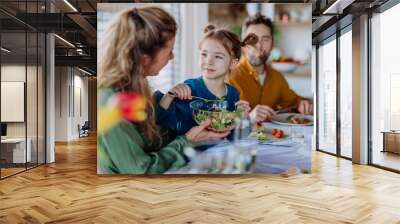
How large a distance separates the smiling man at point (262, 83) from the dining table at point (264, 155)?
29 cm

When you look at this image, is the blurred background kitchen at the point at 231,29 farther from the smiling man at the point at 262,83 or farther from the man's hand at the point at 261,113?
the man's hand at the point at 261,113

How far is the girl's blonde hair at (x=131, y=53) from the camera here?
6.07 m

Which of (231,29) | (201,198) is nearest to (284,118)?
(231,29)

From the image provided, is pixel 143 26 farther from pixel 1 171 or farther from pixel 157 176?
pixel 1 171

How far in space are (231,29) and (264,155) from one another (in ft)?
6.78

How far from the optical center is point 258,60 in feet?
20.9

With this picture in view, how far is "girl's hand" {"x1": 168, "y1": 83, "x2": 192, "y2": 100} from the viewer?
6176 millimetres

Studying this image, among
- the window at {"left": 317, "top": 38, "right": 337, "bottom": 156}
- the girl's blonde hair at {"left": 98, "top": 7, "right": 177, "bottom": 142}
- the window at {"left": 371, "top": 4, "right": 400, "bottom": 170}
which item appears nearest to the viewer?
the girl's blonde hair at {"left": 98, "top": 7, "right": 177, "bottom": 142}

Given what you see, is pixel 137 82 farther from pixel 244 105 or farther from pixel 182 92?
pixel 244 105

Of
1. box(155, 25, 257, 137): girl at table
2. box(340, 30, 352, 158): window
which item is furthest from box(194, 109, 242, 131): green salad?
box(340, 30, 352, 158): window

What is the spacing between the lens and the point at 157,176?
6.57 m

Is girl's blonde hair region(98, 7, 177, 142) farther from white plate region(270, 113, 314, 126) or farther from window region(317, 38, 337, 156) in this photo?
window region(317, 38, 337, 156)

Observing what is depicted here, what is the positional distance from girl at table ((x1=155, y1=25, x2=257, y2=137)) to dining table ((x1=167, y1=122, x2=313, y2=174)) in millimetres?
553

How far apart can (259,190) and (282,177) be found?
1.16 meters
